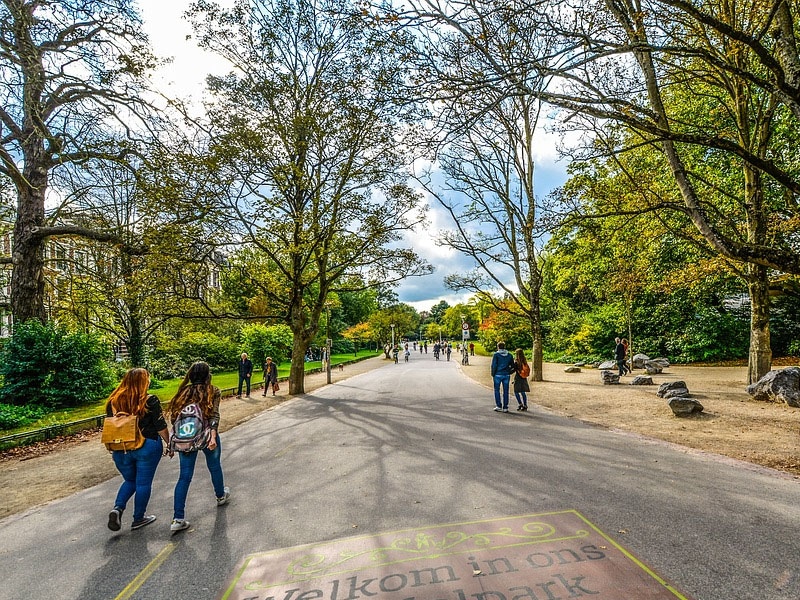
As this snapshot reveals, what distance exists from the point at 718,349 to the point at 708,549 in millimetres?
24443

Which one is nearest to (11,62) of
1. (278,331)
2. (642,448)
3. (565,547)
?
(565,547)

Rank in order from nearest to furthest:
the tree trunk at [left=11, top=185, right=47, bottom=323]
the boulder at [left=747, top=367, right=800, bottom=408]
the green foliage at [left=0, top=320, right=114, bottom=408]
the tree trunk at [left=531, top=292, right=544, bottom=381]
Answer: the boulder at [left=747, top=367, right=800, bottom=408] → the green foliage at [left=0, top=320, right=114, bottom=408] → the tree trunk at [left=11, top=185, right=47, bottom=323] → the tree trunk at [left=531, top=292, right=544, bottom=381]

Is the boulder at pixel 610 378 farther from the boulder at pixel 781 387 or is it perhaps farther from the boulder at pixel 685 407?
the boulder at pixel 685 407

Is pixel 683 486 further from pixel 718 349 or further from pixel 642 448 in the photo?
pixel 718 349

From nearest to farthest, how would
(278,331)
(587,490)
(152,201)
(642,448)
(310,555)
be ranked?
(310,555), (587,490), (642,448), (152,201), (278,331)

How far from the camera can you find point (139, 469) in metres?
4.29

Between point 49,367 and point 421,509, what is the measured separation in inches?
537

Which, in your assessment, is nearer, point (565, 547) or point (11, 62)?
point (565, 547)

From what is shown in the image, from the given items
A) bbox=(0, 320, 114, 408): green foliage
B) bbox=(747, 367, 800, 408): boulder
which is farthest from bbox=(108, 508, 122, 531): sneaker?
bbox=(747, 367, 800, 408): boulder

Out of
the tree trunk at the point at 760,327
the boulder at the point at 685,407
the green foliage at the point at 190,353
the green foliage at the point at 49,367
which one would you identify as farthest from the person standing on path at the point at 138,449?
the green foliage at the point at 190,353

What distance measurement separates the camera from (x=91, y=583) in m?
3.36

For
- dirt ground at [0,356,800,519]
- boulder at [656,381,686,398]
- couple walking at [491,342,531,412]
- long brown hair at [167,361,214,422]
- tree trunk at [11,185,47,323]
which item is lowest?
dirt ground at [0,356,800,519]

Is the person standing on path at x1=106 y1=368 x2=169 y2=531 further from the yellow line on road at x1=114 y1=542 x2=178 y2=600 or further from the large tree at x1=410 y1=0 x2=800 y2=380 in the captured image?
the large tree at x1=410 y1=0 x2=800 y2=380

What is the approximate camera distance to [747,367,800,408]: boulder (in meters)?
9.53
